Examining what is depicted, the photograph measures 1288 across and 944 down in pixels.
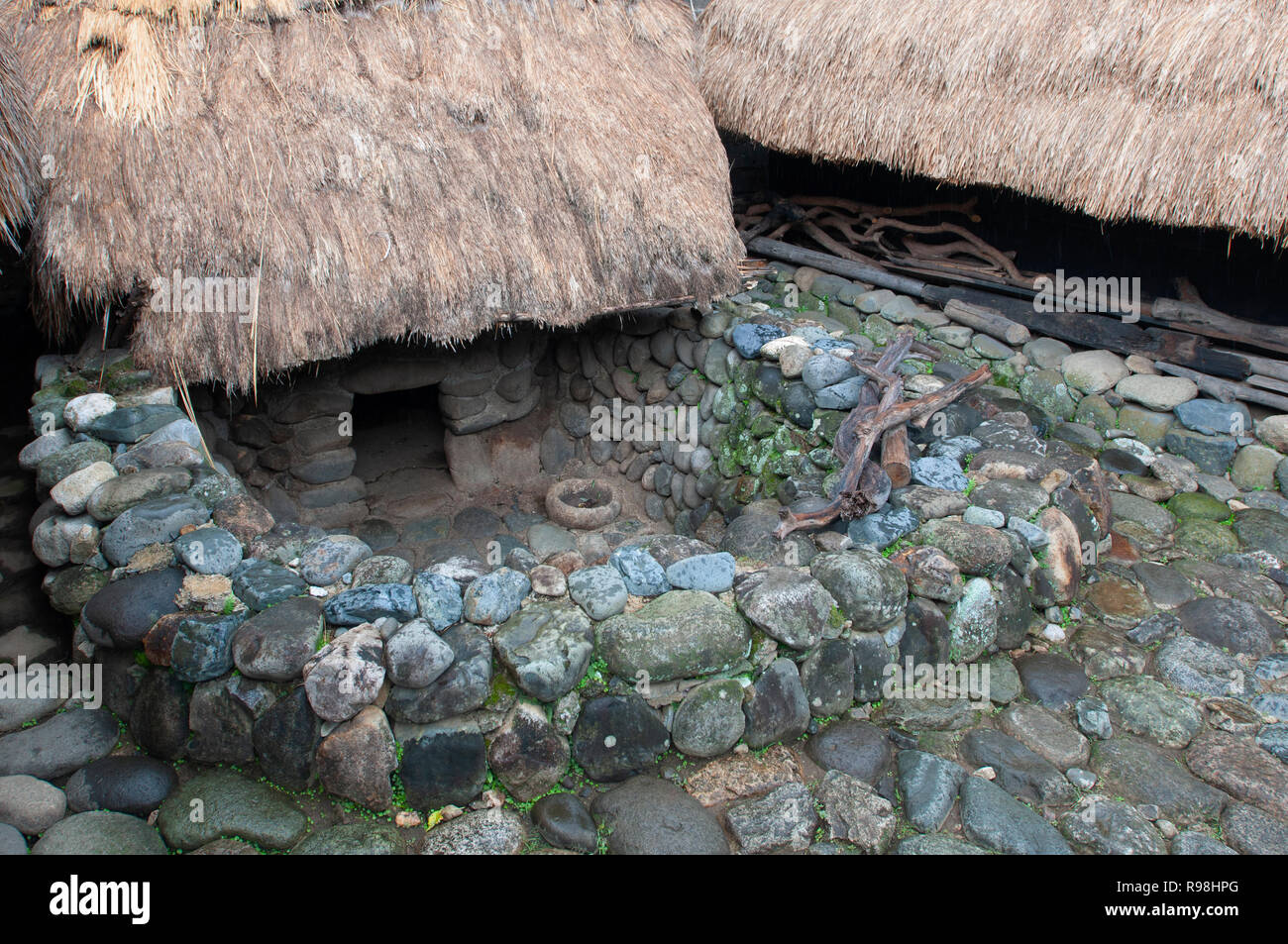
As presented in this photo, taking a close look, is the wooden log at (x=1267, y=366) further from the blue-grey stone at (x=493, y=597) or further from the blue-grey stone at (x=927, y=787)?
the blue-grey stone at (x=493, y=597)

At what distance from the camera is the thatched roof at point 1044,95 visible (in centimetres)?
523

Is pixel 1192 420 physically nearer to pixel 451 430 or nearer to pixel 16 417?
pixel 451 430

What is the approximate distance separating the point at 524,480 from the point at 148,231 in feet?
10.4

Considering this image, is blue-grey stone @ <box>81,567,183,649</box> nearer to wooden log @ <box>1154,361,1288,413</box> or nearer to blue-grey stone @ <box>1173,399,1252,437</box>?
blue-grey stone @ <box>1173,399,1252,437</box>

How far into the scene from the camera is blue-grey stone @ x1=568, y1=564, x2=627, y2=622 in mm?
3725

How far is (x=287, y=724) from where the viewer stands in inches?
134

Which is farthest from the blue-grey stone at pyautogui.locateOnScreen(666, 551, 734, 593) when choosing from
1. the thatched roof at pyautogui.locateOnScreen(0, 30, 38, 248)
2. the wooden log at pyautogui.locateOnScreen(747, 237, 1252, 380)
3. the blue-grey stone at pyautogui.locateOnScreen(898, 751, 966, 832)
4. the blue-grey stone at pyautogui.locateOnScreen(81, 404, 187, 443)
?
the thatched roof at pyautogui.locateOnScreen(0, 30, 38, 248)

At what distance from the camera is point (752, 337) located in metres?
6.27

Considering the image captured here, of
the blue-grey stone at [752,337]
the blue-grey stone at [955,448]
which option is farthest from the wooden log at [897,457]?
the blue-grey stone at [752,337]

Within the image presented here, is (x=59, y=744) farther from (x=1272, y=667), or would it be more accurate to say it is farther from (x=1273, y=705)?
(x=1272, y=667)

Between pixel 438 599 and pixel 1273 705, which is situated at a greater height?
pixel 438 599

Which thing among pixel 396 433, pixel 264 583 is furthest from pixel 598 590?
pixel 396 433

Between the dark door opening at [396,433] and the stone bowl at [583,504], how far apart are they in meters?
1.14

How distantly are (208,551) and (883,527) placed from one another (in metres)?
3.23
